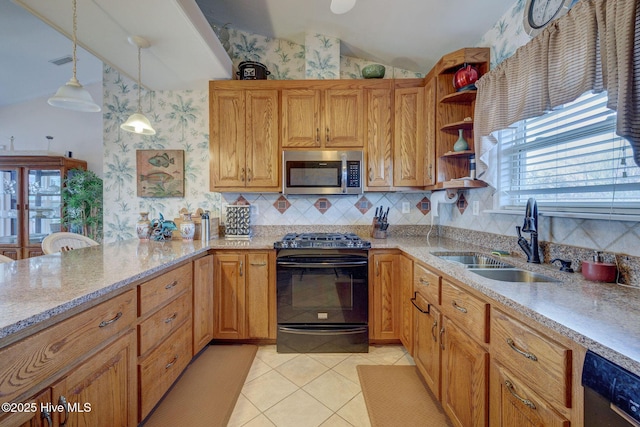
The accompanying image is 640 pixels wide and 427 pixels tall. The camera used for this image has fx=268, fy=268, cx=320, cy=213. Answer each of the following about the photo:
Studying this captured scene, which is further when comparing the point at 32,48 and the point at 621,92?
the point at 32,48

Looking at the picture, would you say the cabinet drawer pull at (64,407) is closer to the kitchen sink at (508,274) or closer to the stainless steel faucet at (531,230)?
the kitchen sink at (508,274)

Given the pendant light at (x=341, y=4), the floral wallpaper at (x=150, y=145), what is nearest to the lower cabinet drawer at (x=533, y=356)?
the pendant light at (x=341, y=4)

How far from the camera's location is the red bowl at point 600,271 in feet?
3.70

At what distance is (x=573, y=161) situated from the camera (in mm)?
1400

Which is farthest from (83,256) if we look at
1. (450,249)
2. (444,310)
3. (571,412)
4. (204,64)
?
(450,249)

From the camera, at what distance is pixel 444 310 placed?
1.48m

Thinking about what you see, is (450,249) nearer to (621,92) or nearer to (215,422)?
(621,92)

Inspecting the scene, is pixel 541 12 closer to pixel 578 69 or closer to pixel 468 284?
pixel 578 69

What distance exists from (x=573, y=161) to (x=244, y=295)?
2348 mm

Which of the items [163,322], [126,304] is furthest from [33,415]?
[163,322]

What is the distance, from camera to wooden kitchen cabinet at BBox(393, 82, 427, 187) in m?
2.45

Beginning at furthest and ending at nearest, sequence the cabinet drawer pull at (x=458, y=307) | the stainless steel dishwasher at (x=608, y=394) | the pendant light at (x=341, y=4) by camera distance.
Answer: the pendant light at (x=341, y=4) → the cabinet drawer pull at (x=458, y=307) → the stainless steel dishwasher at (x=608, y=394)

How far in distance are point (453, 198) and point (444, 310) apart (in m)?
1.17

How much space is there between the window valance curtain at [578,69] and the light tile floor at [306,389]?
70.7 inches
